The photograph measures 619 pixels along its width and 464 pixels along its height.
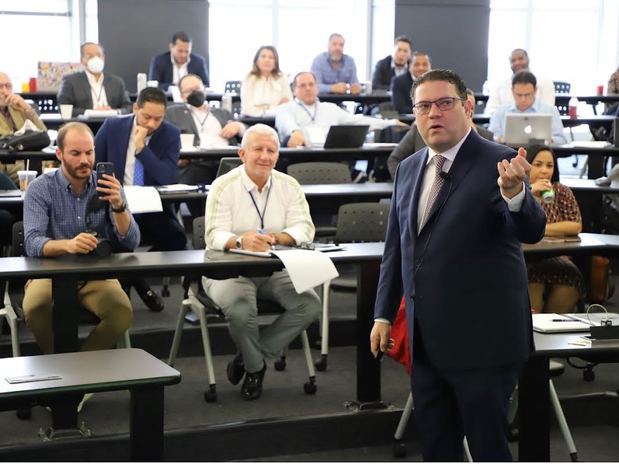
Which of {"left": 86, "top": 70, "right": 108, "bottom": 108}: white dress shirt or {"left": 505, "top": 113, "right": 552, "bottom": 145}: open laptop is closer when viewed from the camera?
{"left": 505, "top": 113, "right": 552, "bottom": 145}: open laptop

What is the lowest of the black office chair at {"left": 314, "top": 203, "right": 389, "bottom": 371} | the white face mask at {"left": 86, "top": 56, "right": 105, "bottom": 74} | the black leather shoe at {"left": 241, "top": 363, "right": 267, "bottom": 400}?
the black leather shoe at {"left": 241, "top": 363, "right": 267, "bottom": 400}

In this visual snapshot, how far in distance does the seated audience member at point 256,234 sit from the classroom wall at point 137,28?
8467 mm

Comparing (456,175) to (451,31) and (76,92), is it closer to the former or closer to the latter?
(76,92)

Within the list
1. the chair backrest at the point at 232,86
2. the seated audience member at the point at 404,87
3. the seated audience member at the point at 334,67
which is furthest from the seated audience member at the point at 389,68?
the chair backrest at the point at 232,86

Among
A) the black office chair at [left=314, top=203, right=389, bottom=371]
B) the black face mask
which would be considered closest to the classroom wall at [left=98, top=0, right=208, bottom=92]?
the black face mask

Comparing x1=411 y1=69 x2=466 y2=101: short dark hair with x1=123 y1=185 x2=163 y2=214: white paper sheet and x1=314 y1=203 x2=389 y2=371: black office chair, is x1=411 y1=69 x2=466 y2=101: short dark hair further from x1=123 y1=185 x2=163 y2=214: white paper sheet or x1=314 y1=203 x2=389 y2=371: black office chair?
x1=314 y1=203 x2=389 y2=371: black office chair

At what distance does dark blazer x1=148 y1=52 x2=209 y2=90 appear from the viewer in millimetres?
11125

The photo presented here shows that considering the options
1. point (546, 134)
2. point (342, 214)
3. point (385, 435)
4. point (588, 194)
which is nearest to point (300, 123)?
point (546, 134)

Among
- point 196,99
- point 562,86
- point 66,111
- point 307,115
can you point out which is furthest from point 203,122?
point 562,86

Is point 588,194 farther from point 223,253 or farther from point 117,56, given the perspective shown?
point 117,56

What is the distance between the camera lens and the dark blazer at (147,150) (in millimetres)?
5641

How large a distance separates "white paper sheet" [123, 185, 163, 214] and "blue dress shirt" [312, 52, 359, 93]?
275 inches

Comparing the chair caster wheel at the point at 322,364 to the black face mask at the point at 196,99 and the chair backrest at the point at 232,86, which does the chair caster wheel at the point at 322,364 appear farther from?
the chair backrest at the point at 232,86

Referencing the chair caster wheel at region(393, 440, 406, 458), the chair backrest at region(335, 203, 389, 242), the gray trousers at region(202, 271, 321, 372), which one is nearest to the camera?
the chair caster wheel at region(393, 440, 406, 458)
